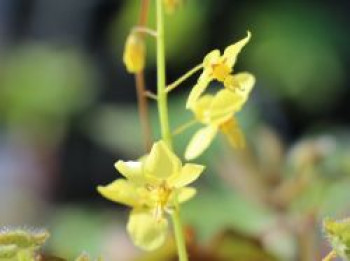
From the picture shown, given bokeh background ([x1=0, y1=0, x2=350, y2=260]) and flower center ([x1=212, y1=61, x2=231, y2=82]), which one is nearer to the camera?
flower center ([x1=212, y1=61, x2=231, y2=82])

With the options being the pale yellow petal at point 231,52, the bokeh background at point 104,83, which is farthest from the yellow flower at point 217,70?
the bokeh background at point 104,83

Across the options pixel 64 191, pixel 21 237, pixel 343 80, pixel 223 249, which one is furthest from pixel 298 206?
pixel 343 80

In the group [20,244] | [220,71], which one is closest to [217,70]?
[220,71]

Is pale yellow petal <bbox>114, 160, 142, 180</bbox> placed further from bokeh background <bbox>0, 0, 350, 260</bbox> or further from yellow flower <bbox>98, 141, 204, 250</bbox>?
bokeh background <bbox>0, 0, 350, 260</bbox>

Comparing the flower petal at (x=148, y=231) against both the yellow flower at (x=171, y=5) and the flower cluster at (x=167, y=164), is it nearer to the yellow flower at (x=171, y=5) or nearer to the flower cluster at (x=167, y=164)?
the flower cluster at (x=167, y=164)

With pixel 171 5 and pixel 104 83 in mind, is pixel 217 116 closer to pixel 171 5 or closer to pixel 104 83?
pixel 171 5

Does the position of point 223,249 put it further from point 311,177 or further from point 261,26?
point 261,26

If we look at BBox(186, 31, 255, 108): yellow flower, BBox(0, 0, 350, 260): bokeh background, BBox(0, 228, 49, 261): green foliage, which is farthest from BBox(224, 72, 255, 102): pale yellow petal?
BBox(0, 0, 350, 260): bokeh background
